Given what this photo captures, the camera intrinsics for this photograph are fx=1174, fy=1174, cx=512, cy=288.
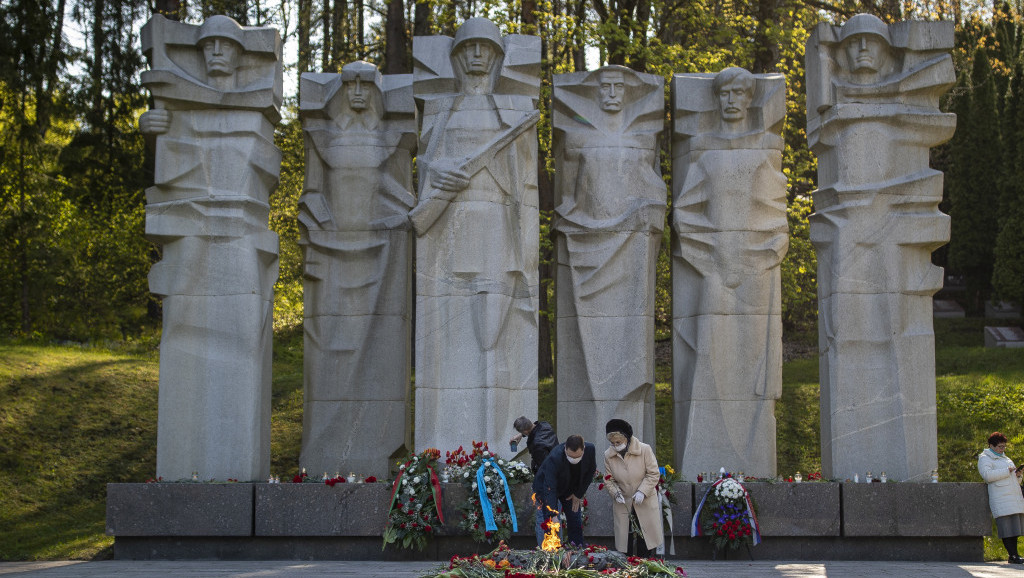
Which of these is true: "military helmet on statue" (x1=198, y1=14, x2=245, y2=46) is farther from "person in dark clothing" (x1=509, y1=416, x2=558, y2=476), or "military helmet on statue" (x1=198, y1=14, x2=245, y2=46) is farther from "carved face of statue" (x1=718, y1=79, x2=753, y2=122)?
"person in dark clothing" (x1=509, y1=416, x2=558, y2=476)

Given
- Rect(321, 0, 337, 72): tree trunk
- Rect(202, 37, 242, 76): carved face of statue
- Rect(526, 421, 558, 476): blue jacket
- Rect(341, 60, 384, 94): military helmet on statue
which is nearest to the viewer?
Rect(526, 421, 558, 476): blue jacket

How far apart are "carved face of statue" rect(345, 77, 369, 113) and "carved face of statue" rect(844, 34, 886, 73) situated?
539 centimetres

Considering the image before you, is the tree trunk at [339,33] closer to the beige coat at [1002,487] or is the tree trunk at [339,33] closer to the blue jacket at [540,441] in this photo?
the blue jacket at [540,441]

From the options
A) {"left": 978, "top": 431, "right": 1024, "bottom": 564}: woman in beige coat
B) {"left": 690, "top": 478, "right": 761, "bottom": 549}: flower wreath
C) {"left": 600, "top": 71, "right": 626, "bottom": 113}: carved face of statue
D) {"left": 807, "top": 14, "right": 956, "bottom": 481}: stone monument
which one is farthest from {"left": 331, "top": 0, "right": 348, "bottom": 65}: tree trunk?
{"left": 978, "top": 431, "right": 1024, "bottom": 564}: woman in beige coat

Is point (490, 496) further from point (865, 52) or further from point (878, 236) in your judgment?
point (865, 52)

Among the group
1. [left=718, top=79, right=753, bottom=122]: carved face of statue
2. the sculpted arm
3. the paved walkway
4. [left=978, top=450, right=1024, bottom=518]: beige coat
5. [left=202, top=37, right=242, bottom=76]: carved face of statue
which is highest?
[left=202, top=37, right=242, bottom=76]: carved face of statue

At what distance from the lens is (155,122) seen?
1242 centimetres

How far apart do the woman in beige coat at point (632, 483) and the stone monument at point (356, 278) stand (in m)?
4.97

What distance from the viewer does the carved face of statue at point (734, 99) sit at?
1296 cm

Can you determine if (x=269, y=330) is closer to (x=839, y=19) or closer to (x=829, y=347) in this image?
(x=829, y=347)

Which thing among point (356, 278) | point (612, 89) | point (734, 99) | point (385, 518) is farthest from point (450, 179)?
point (385, 518)

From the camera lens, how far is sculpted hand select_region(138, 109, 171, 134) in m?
12.4

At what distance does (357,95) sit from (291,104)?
34.6ft

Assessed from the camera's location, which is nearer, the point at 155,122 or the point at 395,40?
the point at 155,122
